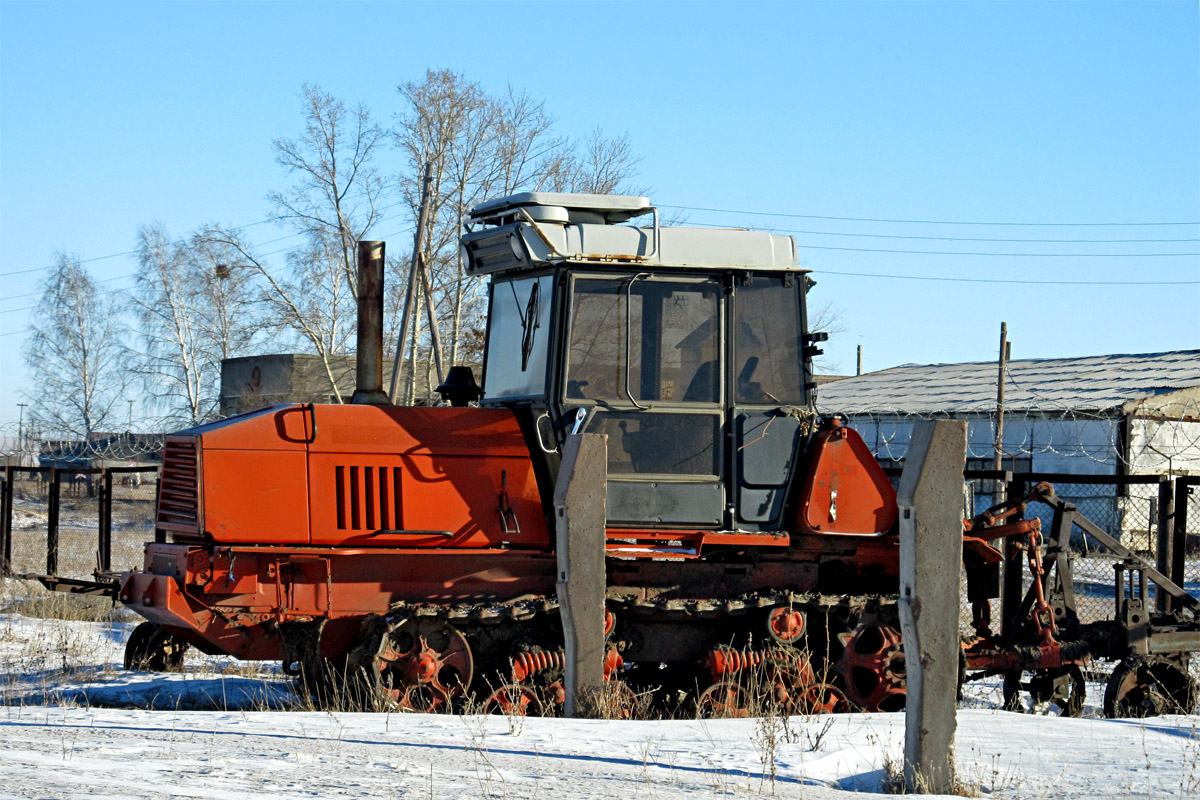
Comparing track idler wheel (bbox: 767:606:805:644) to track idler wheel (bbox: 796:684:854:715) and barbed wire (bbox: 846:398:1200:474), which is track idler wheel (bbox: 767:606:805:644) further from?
barbed wire (bbox: 846:398:1200:474)

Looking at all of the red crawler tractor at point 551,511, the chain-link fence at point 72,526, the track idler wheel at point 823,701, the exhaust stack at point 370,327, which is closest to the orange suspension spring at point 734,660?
the red crawler tractor at point 551,511

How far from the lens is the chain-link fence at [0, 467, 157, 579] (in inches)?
563

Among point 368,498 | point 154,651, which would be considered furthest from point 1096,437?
point 368,498

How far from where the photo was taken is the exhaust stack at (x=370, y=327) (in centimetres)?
868

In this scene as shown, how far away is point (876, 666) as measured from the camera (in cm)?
825

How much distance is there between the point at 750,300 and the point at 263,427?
10.4ft

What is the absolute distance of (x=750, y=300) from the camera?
8281mm

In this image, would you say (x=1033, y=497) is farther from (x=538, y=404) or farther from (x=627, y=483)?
(x=538, y=404)

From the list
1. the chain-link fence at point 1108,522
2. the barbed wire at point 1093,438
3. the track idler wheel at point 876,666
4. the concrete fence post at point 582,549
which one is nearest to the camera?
the concrete fence post at point 582,549

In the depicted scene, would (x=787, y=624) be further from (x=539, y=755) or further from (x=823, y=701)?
(x=539, y=755)

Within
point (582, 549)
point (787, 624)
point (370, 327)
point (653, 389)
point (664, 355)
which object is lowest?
point (787, 624)

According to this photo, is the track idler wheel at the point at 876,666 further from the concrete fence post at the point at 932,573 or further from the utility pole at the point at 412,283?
the utility pole at the point at 412,283

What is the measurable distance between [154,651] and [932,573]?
20.4 feet

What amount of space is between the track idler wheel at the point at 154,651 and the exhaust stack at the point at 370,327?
2.46 meters
